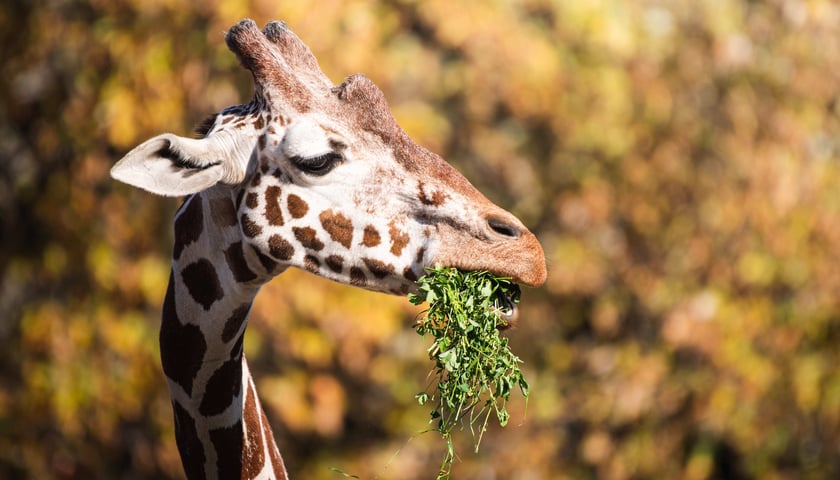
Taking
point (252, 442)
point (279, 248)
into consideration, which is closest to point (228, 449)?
point (252, 442)

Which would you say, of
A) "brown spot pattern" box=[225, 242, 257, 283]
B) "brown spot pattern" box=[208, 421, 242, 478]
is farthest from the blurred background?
"brown spot pattern" box=[225, 242, 257, 283]

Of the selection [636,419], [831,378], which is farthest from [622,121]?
[831,378]

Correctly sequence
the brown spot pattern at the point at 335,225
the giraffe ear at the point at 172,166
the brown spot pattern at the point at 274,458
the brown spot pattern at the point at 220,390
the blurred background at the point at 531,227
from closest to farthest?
the giraffe ear at the point at 172,166 → the brown spot pattern at the point at 335,225 → the brown spot pattern at the point at 220,390 → the brown spot pattern at the point at 274,458 → the blurred background at the point at 531,227

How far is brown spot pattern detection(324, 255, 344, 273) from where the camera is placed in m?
3.19

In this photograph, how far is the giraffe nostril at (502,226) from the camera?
3.05 m

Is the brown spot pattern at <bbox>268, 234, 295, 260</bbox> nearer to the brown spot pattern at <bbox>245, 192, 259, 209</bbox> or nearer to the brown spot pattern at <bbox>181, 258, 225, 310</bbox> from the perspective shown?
the brown spot pattern at <bbox>245, 192, 259, 209</bbox>

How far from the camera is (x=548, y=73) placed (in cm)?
749

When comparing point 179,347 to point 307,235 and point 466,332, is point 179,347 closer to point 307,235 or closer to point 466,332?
point 307,235

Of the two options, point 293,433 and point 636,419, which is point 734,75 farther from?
point 293,433

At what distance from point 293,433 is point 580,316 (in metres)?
2.32

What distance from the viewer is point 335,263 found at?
3.20m

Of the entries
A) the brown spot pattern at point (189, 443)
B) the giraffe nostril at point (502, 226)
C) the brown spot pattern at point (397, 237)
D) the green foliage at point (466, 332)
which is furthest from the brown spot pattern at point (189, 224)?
the giraffe nostril at point (502, 226)

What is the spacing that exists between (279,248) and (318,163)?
11.2 inches

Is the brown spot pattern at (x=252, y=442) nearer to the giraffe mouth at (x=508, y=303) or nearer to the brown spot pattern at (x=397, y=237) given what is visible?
the brown spot pattern at (x=397, y=237)
